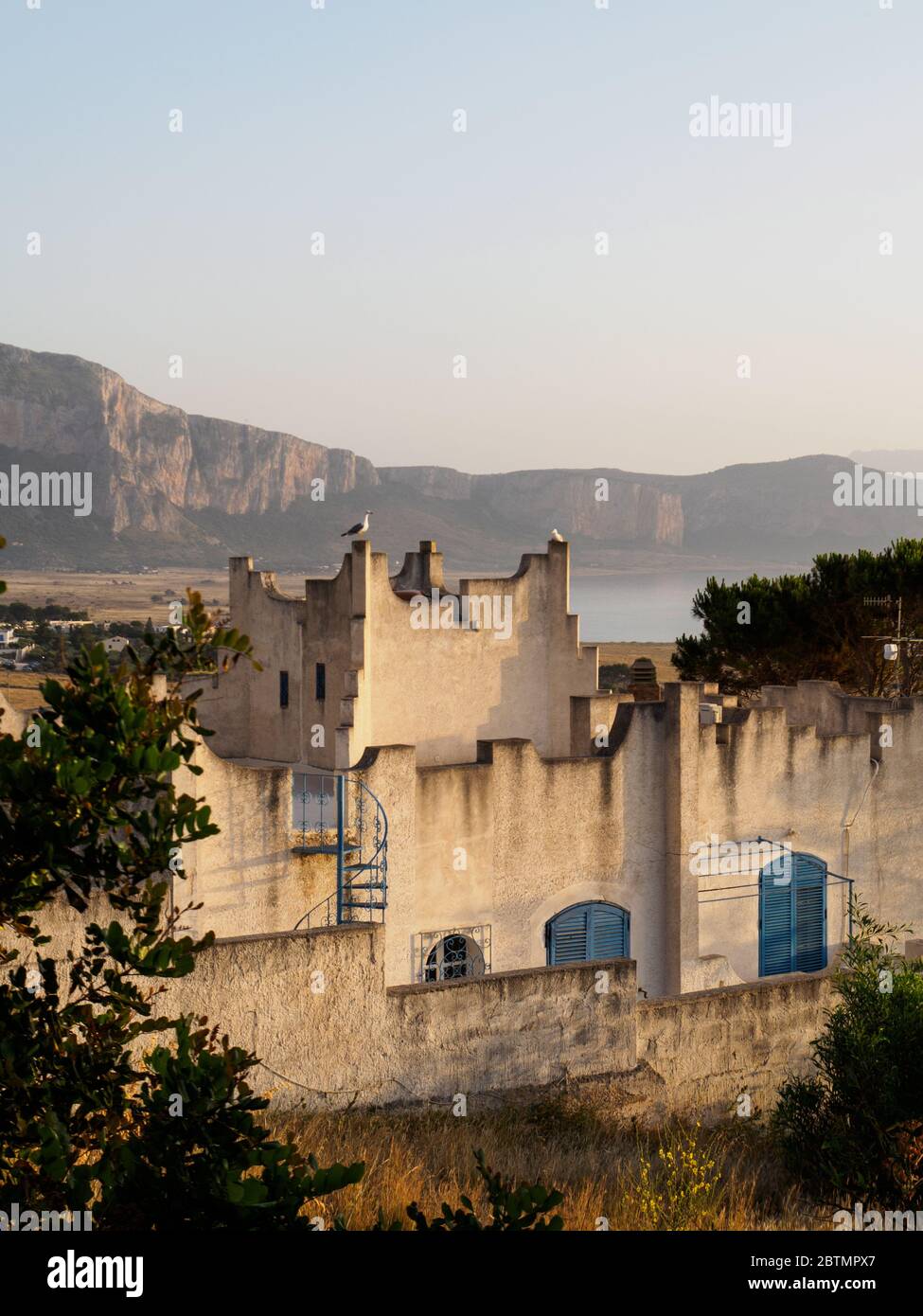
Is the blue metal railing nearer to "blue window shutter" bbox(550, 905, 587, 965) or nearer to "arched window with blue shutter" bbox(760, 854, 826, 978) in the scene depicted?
"blue window shutter" bbox(550, 905, 587, 965)

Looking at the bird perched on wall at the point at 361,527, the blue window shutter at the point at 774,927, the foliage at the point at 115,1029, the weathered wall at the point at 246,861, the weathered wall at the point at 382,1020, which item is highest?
the bird perched on wall at the point at 361,527

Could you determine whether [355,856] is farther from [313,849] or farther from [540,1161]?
[540,1161]

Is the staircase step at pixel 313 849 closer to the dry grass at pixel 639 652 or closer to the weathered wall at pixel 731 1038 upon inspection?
the weathered wall at pixel 731 1038

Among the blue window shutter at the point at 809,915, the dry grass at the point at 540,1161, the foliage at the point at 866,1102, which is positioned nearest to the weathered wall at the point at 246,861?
the dry grass at the point at 540,1161

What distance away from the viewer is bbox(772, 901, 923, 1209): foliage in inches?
604

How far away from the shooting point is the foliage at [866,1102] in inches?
604

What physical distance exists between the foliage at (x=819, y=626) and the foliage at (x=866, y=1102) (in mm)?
26779

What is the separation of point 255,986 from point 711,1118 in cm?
702

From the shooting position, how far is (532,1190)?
6.52 meters

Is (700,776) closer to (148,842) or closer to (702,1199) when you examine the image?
(702,1199)

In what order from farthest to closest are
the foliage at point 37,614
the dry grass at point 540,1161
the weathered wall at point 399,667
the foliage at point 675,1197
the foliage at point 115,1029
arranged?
the foliage at point 37,614
the weathered wall at point 399,667
the foliage at point 675,1197
the dry grass at point 540,1161
the foliage at point 115,1029

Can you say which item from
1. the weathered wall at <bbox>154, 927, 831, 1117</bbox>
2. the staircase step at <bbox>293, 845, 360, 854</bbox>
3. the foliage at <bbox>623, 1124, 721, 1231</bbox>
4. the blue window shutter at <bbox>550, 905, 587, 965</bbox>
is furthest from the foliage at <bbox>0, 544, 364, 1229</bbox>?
the blue window shutter at <bbox>550, 905, 587, 965</bbox>

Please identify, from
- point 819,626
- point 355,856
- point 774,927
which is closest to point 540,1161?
point 355,856

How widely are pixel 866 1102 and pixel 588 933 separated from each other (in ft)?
26.1
